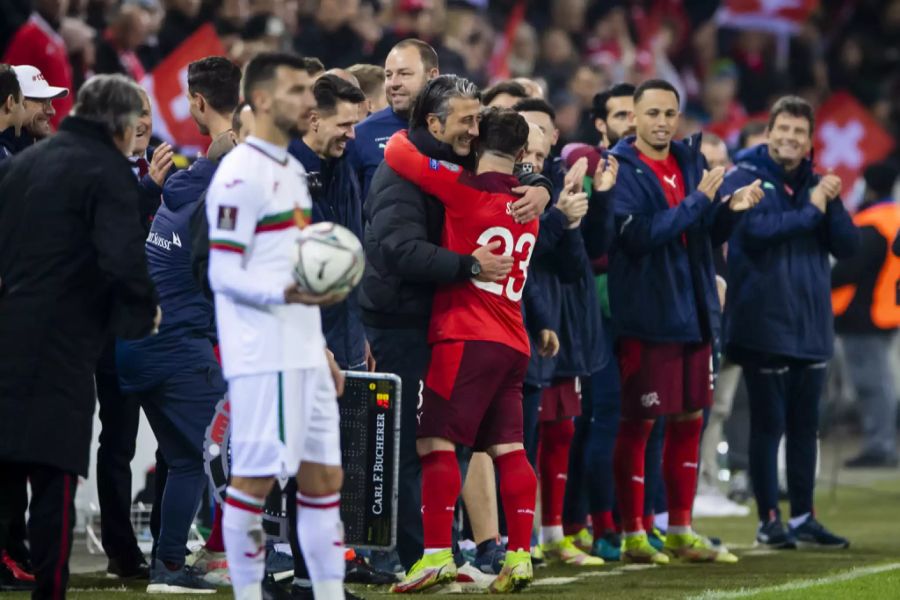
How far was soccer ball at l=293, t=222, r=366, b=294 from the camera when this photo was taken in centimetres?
606

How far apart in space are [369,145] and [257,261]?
9.33 feet

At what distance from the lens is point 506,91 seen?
9.91m

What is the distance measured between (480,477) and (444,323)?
2.72 ft

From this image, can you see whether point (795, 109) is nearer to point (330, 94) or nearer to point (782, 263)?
point (782, 263)

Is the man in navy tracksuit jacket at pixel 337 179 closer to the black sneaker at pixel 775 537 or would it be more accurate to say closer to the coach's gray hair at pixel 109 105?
A: the coach's gray hair at pixel 109 105

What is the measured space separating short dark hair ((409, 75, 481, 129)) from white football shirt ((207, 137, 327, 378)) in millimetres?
1759

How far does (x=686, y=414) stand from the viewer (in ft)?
32.3

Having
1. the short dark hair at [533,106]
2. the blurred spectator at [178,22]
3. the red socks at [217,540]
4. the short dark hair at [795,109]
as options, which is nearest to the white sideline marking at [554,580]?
the red socks at [217,540]

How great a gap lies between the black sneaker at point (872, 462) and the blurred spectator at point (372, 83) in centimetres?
790

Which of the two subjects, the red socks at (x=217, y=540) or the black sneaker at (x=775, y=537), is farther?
the black sneaker at (x=775, y=537)

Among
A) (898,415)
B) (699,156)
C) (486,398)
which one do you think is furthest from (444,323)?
(898,415)

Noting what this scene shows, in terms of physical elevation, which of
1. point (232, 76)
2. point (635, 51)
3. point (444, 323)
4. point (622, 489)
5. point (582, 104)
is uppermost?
point (635, 51)

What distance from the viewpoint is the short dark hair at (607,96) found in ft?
35.4

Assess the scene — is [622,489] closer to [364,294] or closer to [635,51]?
[364,294]
